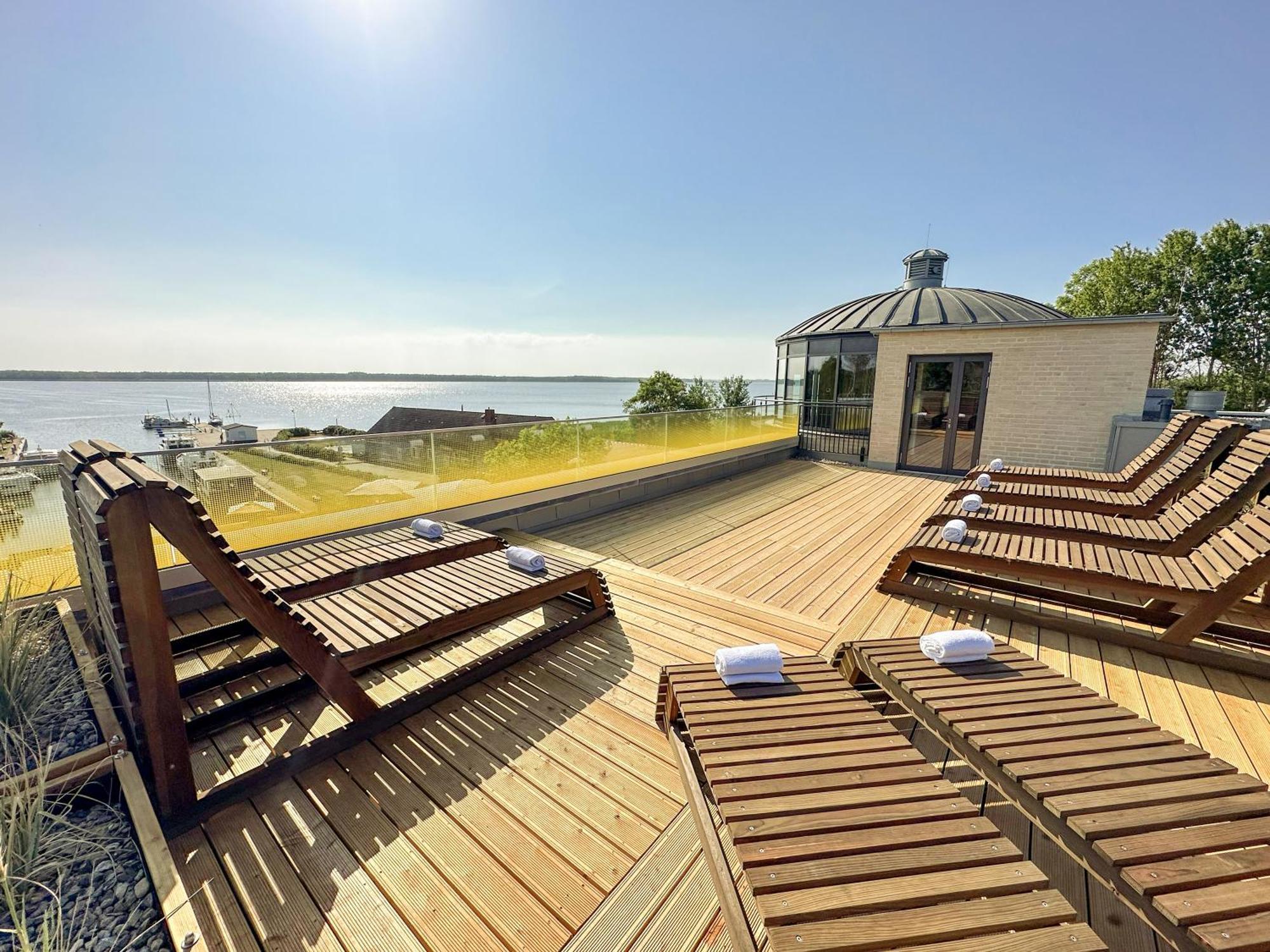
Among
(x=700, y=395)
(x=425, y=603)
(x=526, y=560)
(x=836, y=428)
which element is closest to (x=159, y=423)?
(x=700, y=395)

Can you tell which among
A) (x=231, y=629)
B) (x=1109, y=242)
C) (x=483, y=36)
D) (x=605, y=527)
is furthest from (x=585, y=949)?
(x=1109, y=242)

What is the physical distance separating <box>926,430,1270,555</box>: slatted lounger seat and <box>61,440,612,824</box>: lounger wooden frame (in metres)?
4.90

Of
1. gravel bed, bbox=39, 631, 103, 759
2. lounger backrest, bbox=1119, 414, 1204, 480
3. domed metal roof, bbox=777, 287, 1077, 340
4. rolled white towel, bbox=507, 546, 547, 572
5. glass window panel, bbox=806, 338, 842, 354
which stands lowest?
gravel bed, bbox=39, 631, 103, 759

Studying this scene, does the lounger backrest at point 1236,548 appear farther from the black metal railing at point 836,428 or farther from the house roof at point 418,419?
the house roof at point 418,419

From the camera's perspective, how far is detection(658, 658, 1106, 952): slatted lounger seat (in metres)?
1.30

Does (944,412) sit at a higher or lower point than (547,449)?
higher

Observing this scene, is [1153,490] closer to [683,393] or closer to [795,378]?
[795,378]

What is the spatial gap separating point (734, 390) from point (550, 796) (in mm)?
17846

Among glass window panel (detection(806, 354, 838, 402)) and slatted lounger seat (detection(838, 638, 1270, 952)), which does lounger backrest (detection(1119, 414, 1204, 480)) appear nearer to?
slatted lounger seat (detection(838, 638, 1270, 952))

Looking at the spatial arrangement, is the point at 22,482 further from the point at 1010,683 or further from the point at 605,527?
the point at 1010,683

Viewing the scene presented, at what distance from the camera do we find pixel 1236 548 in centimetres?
357

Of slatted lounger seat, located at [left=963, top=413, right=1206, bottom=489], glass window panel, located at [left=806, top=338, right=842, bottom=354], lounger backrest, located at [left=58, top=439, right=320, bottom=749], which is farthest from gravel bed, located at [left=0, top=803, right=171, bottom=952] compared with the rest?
glass window panel, located at [left=806, top=338, right=842, bottom=354]

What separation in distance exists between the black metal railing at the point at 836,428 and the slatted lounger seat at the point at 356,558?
9.58m

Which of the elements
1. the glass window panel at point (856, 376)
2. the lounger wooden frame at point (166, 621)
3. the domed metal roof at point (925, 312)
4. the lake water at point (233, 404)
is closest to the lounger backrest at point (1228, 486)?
the lounger wooden frame at point (166, 621)
